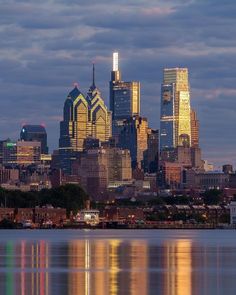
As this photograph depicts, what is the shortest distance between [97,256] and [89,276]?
19.6 meters

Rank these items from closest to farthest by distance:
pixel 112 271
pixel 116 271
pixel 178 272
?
pixel 178 272, pixel 116 271, pixel 112 271

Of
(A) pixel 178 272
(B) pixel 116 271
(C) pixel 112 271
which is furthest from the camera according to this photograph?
(C) pixel 112 271

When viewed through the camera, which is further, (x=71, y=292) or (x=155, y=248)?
(x=155, y=248)

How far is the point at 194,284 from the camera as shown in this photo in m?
63.3

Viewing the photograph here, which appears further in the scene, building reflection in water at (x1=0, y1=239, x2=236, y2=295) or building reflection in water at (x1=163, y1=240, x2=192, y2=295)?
building reflection in water at (x1=0, y1=239, x2=236, y2=295)

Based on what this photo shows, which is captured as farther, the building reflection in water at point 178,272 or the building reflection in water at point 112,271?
the building reflection in water at point 112,271

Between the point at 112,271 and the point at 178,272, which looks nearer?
the point at 178,272

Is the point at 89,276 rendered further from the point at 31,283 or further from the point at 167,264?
the point at 167,264

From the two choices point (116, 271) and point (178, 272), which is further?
point (116, 271)

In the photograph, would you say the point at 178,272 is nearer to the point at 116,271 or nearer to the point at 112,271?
the point at 116,271

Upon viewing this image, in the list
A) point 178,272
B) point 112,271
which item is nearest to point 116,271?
point 112,271

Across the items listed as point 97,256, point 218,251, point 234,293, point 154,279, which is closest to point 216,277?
point 154,279

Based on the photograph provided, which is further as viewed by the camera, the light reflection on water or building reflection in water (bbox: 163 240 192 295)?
the light reflection on water

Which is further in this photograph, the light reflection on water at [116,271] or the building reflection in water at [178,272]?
the light reflection on water at [116,271]
